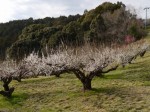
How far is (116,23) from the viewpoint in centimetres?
6712

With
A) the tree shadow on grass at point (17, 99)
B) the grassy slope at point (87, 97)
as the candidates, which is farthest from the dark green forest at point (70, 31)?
the tree shadow on grass at point (17, 99)

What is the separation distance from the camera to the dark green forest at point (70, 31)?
157 feet

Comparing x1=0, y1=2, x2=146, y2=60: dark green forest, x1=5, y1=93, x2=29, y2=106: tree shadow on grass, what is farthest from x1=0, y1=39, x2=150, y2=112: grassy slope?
x1=0, y1=2, x2=146, y2=60: dark green forest

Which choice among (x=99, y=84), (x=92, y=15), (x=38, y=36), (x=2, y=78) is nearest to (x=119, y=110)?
(x=99, y=84)

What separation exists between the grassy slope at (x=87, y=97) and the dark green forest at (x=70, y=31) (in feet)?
60.8

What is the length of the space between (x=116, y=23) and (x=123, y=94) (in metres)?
46.8

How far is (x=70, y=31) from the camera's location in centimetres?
5025

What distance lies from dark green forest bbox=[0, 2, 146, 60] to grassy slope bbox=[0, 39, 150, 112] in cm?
1852

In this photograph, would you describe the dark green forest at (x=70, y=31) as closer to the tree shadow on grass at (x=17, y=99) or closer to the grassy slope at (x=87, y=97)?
the grassy slope at (x=87, y=97)

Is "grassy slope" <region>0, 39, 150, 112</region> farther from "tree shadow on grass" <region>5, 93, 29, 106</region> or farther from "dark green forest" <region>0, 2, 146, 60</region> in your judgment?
"dark green forest" <region>0, 2, 146, 60</region>

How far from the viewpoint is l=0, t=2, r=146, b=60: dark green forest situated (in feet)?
157

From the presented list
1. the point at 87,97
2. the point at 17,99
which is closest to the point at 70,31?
the point at 17,99

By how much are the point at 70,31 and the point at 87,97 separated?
97.0ft

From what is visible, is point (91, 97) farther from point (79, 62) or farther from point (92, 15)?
point (92, 15)
